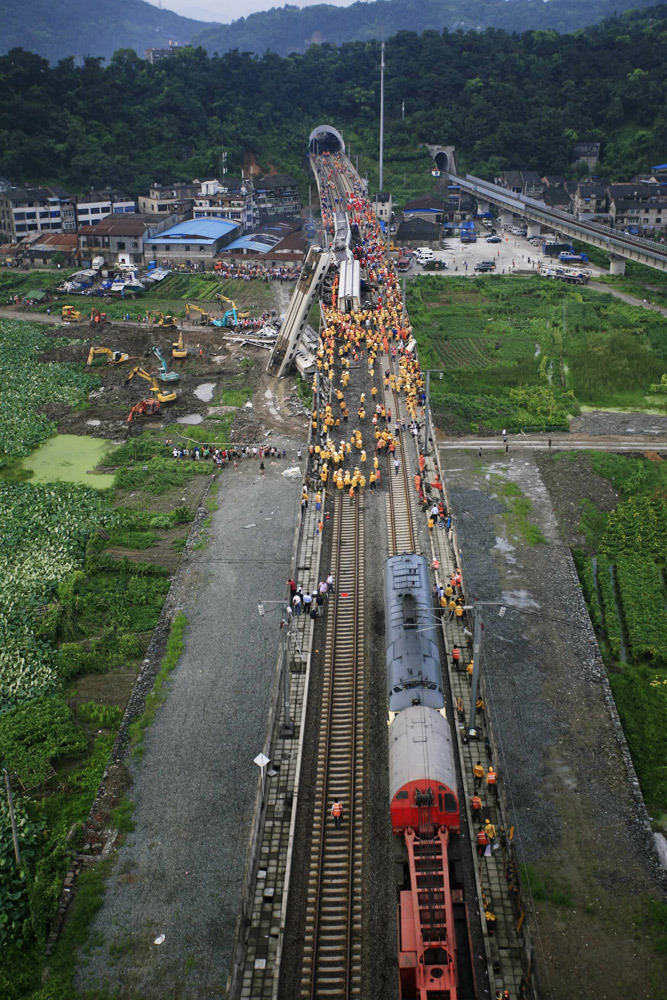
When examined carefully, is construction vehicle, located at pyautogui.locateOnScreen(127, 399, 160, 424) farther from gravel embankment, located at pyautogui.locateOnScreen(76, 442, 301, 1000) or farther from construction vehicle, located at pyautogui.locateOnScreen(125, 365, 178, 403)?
gravel embankment, located at pyautogui.locateOnScreen(76, 442, 301, 1000)

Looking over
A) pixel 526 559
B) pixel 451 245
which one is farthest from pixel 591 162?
pixel 526 559

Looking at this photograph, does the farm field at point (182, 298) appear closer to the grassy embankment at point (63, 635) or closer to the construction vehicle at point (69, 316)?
the construction vehicle at point (69, 316)

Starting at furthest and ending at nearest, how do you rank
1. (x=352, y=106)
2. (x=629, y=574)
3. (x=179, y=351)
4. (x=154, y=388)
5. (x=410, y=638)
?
(x=352, y=106), (x=179, y=351), (x=154, y=388), (x=629, y=574), (x=410, y=638)

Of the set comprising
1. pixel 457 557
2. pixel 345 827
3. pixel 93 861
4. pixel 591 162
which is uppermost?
pixel 591 162

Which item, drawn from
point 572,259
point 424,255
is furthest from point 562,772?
point 572,259

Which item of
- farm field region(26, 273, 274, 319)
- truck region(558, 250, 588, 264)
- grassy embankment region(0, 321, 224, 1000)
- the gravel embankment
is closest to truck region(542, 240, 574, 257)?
truck region(558, 250, 588, 264)

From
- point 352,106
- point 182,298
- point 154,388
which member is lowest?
point 154,388

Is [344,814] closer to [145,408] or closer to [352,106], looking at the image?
[145,408]

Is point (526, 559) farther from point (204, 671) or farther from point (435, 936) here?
point (435, 936)
